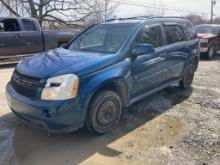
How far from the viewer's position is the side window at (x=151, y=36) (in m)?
5.02

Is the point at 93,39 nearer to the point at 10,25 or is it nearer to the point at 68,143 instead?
the point at 68,143

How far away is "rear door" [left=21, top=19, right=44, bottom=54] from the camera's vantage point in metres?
10.7

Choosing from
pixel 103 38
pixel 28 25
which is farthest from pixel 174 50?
pixel 28 25

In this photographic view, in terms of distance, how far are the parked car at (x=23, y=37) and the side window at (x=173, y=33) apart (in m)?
6.25

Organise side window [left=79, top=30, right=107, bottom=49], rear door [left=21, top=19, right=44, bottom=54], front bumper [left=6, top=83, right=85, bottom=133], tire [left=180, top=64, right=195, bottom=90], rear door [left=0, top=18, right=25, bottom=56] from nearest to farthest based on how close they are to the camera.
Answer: front bumper [left=6, top=83, right=85, bottom=133]
side window [left=79, top=30, right=107, bottom=49]
tire [left=180, top=64, right=195, bottom=90]
rear door [left=0, top=18, right=25, bottom=56]
rear door [left=21, top=19, right=44, bottom=54]

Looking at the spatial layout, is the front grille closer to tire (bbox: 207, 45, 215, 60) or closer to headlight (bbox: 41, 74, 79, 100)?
headlight (bbox: 41, 74, 79, 100)

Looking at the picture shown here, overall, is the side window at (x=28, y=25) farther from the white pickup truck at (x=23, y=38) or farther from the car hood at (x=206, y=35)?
the car hood at (x=206, y=35)

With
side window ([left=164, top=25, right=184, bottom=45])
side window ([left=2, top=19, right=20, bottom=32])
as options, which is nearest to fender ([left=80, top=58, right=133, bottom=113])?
side window ([left=164, top=25, right=184, bottom=45])

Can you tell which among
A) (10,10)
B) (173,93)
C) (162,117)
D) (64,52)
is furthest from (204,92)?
(10,10)

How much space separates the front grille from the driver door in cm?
161

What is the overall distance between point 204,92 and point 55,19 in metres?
17.3

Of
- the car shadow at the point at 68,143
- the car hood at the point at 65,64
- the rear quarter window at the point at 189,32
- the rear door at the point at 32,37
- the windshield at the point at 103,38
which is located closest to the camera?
the car shadow at the point at 68,143

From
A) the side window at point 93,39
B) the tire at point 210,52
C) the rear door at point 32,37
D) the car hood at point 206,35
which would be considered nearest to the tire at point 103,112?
the side window at point 93,39

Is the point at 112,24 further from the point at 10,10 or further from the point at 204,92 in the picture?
the point at 10,10
